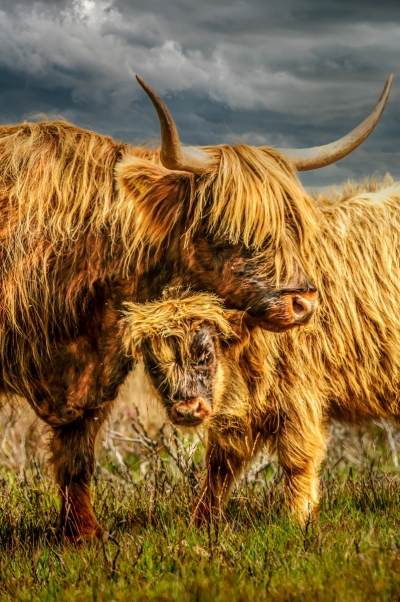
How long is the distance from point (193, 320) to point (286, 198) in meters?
0.69

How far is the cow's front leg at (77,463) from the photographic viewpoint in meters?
4.07

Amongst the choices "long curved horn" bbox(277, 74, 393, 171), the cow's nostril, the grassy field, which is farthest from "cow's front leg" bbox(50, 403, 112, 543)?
"long curved horn" bbox(277, 74, 393, 171)

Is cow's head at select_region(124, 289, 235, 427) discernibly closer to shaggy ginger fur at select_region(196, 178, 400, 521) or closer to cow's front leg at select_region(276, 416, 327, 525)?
shaggy ginger fur at select_region(196, 178, 400, 521)

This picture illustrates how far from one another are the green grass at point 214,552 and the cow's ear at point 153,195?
1317 mm

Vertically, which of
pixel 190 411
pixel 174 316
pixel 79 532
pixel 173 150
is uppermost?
pixel 173 150

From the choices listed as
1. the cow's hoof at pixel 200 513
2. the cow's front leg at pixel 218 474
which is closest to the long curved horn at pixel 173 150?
the cow's front leg at pixel 218 474

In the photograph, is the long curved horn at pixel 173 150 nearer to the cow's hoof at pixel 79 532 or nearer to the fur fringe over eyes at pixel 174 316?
the fur fringe over eyes at pixel 174 316

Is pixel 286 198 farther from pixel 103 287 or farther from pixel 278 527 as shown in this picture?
pixel 278 527

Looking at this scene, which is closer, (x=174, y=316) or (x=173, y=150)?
(x=173, y=150)

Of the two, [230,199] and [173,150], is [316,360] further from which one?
[173,150]

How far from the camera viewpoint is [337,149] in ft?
11.9

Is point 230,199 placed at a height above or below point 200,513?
above

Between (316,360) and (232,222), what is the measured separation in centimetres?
102

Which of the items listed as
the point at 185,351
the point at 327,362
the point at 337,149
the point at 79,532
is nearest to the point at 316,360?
the point at 327,362
